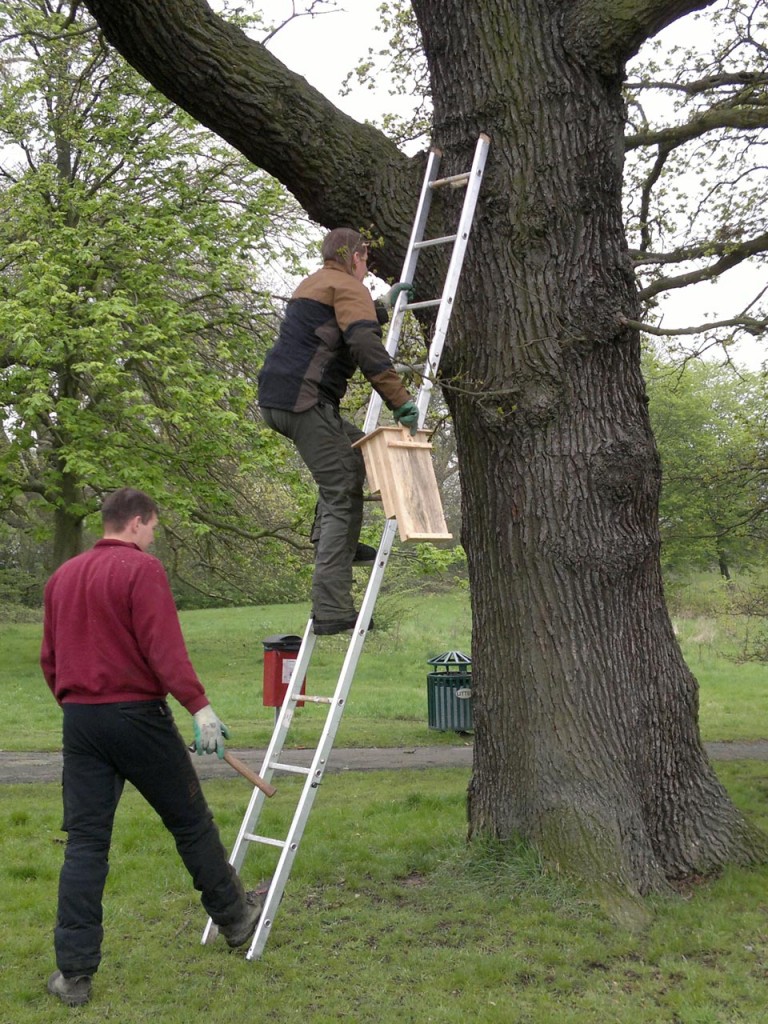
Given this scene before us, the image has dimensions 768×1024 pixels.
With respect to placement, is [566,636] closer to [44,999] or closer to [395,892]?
[395,892]

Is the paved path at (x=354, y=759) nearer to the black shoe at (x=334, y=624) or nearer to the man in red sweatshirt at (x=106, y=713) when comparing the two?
the black shoe at (x=334, y=624)

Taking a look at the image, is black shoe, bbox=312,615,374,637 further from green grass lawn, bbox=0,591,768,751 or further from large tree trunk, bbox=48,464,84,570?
large tree trunk, bbox=48,464,84,570

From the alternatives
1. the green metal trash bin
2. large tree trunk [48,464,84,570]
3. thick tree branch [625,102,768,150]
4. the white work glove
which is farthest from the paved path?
large tree trunk [48,464,84,570]

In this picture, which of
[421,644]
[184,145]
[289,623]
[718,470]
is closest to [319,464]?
[718,470]

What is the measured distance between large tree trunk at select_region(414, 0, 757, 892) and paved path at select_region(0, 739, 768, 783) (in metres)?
5.61

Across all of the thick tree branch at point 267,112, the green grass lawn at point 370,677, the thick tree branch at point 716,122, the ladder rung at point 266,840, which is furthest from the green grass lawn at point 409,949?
the green grass lawn at point 370,677

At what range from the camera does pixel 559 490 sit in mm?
5582

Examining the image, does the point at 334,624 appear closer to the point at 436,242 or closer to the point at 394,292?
the point at 394,292

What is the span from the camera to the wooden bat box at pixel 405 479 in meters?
4.87

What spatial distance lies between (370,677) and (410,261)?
15.4 meters

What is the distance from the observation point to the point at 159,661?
14.2ft

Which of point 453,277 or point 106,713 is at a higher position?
point 453,277

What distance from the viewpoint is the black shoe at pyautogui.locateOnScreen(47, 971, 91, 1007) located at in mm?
4355

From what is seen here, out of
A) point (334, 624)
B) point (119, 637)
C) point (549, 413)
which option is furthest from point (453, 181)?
point (119, 637)
